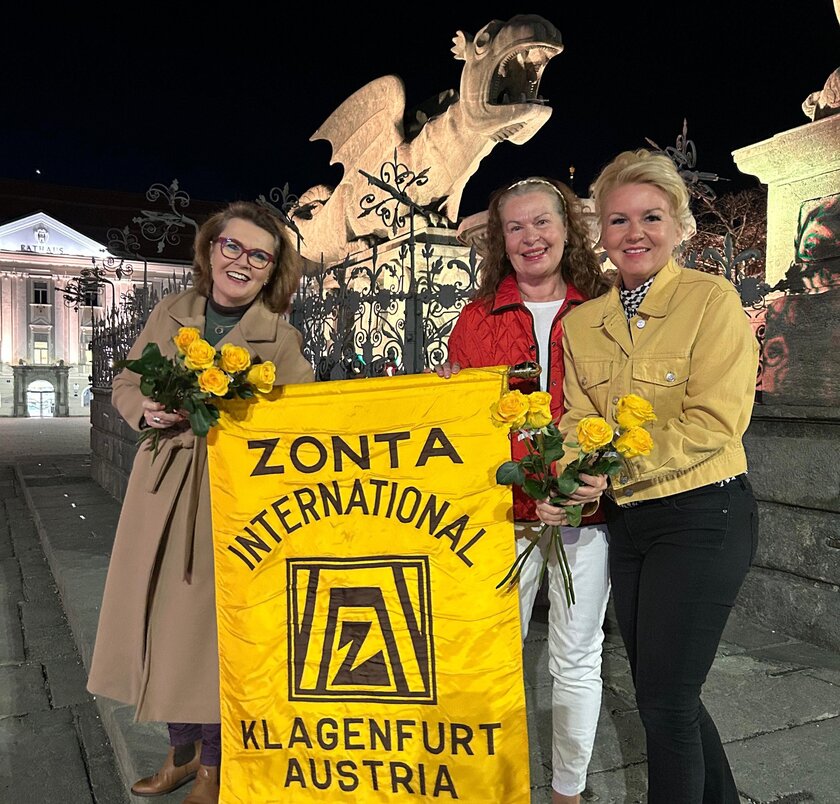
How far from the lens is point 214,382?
2.00m

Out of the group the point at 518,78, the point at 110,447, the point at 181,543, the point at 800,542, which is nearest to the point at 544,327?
the point at 181,543

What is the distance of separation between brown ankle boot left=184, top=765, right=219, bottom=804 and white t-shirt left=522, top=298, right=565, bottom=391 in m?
1.67

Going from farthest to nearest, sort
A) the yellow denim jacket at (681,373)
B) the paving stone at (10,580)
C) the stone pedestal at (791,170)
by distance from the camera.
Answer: the paving stone at (10,580) < the stone pedestal at (791,170) < the yellow denim jacket at (681,373)

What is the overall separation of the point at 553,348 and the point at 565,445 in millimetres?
501

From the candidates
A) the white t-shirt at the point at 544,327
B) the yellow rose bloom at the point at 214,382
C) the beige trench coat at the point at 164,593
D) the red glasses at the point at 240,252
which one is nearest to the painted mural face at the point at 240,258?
the red glasses at the point at 240,252

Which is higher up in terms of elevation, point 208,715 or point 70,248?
point 70,248

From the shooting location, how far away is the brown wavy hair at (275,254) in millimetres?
2508

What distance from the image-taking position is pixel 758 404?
4.23 m

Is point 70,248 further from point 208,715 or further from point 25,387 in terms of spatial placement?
point 208,715

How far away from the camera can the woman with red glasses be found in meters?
2.36

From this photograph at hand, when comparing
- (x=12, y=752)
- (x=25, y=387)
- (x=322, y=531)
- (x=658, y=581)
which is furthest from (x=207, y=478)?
(x=25, y=387)

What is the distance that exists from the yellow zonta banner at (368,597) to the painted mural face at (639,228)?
0.49 m

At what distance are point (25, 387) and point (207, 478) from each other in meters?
48.9

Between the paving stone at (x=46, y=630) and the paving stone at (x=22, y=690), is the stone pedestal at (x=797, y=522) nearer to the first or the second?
the paving stone at (x=22, y=690)
